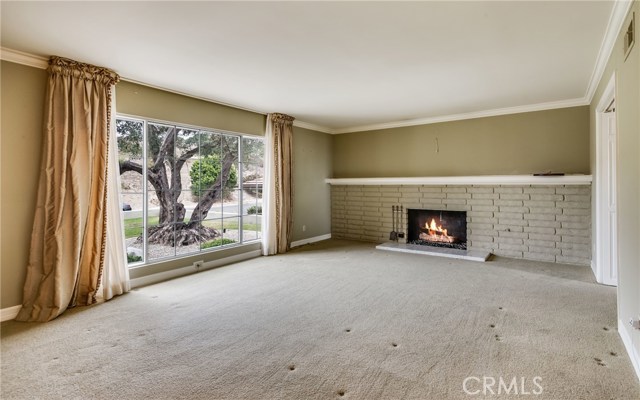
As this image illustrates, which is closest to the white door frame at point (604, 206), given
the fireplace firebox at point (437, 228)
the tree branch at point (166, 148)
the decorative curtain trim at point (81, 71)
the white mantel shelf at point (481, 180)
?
the white mantel shelf at point (481, 180)

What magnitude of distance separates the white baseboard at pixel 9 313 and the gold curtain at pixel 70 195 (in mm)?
66

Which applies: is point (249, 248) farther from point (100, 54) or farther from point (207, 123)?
point (100, 54)

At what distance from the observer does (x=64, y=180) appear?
307 centimetres

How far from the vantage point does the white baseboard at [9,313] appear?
2.90m

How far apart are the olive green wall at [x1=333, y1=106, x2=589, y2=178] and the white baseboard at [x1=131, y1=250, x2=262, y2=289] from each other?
9.78 ft

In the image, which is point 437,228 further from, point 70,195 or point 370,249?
point 70,195

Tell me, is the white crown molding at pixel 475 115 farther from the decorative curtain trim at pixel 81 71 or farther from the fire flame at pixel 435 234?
the decorative curtain trim at pixel 81 71

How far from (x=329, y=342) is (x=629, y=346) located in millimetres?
2073

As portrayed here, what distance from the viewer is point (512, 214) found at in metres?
5.16

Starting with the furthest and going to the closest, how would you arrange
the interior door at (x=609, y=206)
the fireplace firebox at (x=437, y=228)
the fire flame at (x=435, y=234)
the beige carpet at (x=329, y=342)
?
the fire flame at (x=435, y=234), the fireplace firebox at (x=437, y=228), the interior door at (x=609, y=206), the beige carpet at (x=329, y=342)

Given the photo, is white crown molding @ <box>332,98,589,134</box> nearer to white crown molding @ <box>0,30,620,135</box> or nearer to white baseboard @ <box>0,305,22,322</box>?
white crown molding @ <box>0,30,620,135</box>

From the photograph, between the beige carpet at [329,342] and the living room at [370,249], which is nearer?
the beige carpet at [329,342]

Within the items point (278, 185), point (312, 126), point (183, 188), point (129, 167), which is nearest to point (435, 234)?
point (278, 185)

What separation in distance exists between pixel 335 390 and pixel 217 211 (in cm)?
352
